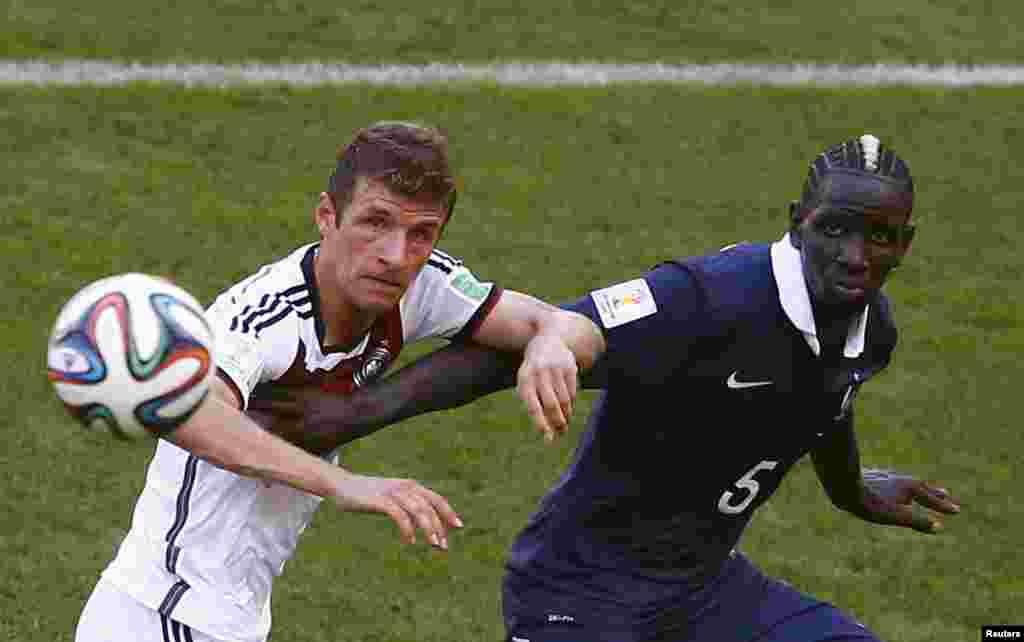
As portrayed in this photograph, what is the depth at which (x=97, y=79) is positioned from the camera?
532 inches

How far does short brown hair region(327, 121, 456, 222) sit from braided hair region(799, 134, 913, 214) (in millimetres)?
1029

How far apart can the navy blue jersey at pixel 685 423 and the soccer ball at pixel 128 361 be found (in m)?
1.35

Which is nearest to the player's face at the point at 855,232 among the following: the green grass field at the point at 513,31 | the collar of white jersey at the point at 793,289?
the collar of white jersey at the point at 793,289

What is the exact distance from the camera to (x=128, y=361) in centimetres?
473

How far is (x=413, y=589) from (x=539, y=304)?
3347mm

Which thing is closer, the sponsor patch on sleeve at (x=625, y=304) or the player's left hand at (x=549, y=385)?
the player's left hand at (x=549, y=385)

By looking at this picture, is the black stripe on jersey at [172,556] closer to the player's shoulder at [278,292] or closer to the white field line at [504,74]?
the player's shoulder at [278,292]

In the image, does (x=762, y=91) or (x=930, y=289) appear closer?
(x=930, y=289)

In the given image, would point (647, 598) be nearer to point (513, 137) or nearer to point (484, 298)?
point (484, 298)

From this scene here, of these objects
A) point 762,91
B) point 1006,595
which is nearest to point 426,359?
point 1006,595

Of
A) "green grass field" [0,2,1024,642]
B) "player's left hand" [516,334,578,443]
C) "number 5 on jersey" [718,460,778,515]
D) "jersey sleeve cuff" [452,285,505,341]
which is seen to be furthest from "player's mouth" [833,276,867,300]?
"green grass field" [0,2,1024,642]

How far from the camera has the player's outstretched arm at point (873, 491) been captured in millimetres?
6566

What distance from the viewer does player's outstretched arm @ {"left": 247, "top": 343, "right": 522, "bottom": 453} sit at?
17.9ft

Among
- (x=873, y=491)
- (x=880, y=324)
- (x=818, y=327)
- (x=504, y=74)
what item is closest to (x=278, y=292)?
(x=818, y=327)
